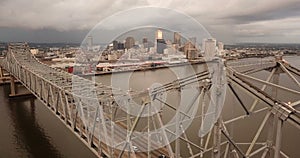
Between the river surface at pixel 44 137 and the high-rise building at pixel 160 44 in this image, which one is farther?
the high-rise building at pixel 160 44

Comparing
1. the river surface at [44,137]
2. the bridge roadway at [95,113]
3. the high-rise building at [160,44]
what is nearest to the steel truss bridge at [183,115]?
the bridge roadway at [95,113]

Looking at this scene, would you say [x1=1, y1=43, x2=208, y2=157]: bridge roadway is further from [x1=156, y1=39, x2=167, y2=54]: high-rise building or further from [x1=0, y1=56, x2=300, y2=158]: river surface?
→ [x1=156, y1=39, x2=167, y2=54]: high-rise building

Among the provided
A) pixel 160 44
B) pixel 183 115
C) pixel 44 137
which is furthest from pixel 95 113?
pixel 160 44

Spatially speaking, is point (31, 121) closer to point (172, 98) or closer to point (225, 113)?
point (172, 98)

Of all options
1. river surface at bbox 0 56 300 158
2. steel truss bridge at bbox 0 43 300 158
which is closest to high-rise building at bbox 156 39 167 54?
river surface at bbox 0 56 300 158

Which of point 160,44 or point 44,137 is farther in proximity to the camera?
point 160,44

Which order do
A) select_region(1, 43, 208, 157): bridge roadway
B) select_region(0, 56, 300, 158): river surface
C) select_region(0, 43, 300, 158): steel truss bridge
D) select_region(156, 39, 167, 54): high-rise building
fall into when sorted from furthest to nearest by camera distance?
select_region(156, 39, 167, 54): high-rise building → select_region(0, 56, 300, 158): river surface → select_region(1, 43, 208, 157): bridge roadway → select_region(0, 43, 300, 158): steel truss bridge

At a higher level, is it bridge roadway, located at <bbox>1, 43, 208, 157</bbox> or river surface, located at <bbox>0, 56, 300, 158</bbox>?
bridge roadway, located at <bbox>1, 43, 208, 157</bbox>

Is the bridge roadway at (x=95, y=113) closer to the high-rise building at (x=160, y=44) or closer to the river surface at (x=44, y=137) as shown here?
the river surface at (x=44, y=137)

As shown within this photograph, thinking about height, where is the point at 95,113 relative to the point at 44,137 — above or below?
above

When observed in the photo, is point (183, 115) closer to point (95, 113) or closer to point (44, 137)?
point (95, 113)

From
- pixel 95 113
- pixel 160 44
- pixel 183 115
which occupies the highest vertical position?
pixel 160 44

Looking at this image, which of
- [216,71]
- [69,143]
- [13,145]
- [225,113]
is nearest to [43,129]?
[13,145]
